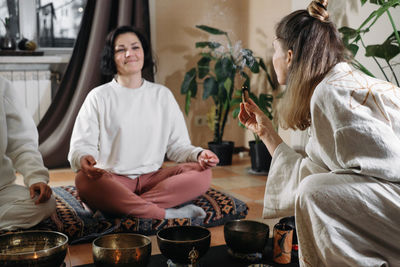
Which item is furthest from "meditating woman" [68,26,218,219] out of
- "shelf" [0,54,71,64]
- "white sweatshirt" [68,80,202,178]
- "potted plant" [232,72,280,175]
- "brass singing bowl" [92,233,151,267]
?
"shelf" [0,54,71,64]

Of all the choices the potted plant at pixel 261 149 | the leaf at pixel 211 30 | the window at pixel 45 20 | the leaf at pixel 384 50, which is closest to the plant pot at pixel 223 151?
the potted plant at pixel 261 149

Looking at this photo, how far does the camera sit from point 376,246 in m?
1.50

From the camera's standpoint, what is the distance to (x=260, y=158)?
3.88 metres

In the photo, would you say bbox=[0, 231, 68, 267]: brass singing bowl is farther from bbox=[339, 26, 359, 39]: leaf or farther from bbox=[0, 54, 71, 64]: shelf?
bbox=[0, 54, 71, 64]: shelf

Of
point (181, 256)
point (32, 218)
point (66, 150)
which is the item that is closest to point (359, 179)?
point (181, 256)

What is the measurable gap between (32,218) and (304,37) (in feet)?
4.37

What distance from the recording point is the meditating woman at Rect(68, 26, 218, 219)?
2402mm

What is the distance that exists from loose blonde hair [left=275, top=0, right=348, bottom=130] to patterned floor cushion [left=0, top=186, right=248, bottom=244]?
97 centimetres

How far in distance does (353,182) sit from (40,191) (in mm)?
1244

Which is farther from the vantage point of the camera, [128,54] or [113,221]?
[128,54]

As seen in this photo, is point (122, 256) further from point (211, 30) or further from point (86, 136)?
point (211, 30)

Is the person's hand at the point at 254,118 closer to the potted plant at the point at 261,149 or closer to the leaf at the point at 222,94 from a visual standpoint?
the potted plant at the point at 261,149

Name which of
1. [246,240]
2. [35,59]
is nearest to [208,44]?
[35,59]

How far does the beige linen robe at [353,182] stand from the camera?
145 centimetres
